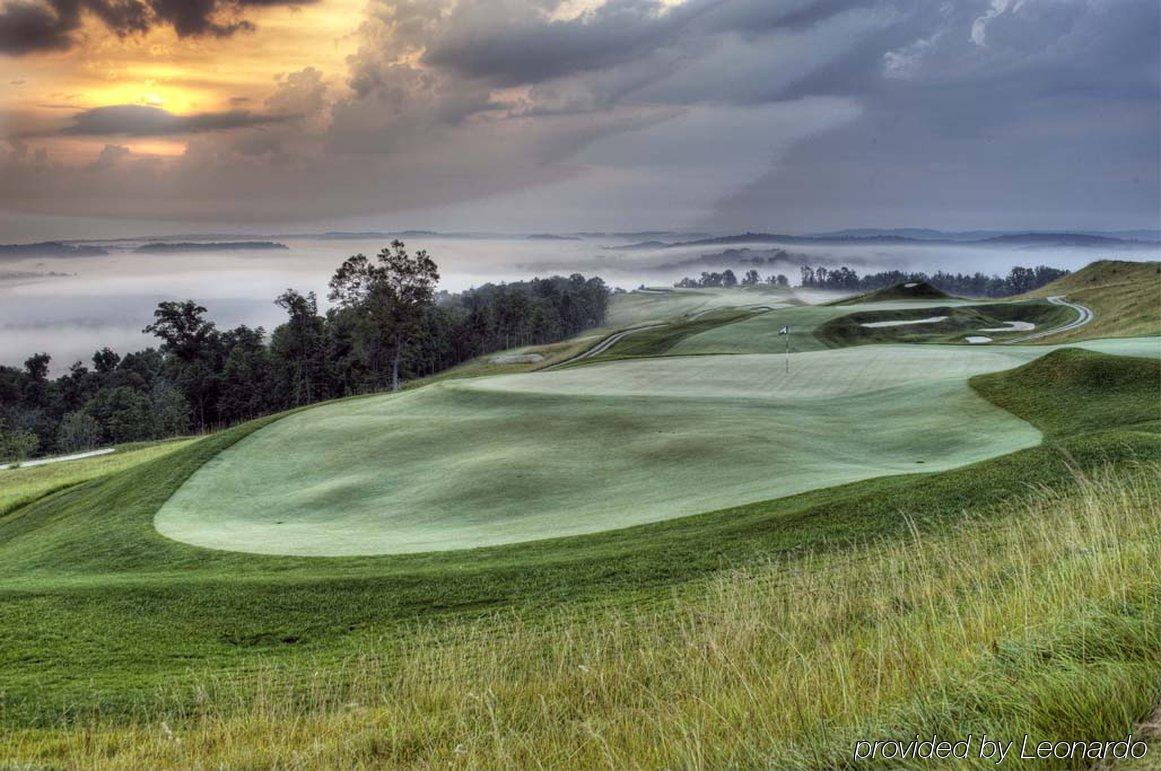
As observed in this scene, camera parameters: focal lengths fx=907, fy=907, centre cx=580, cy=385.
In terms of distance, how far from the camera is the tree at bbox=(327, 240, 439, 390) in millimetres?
87312

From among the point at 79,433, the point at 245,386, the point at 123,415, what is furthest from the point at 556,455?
the point at 79,433

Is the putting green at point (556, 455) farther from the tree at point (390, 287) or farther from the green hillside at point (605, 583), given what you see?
the tree at point (390, 287)

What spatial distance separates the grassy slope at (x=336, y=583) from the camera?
1255 centimetres

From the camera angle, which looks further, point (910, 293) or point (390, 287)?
point (910, 293)

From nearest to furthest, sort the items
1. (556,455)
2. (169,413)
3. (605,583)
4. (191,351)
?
(605,583)
(556,455)
(169,413)
(191,351)

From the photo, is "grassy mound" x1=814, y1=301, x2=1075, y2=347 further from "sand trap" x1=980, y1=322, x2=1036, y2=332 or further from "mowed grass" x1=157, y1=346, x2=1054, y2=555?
"mowed grass" x1=157, y1=346, x2=1054, y2=555

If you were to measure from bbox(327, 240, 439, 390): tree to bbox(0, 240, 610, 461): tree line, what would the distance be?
11 cm

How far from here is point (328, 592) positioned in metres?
15.7

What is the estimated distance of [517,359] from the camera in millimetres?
103438

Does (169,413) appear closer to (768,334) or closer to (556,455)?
(768,334)

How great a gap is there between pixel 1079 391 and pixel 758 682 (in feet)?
87.2

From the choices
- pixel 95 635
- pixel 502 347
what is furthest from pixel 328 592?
pixel 502 347

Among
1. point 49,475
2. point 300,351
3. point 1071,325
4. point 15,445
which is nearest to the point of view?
point 49,475

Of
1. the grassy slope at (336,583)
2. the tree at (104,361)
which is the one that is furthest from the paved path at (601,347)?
the tree at (104,361)
